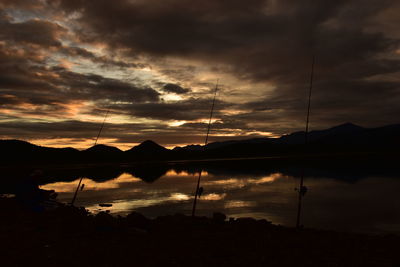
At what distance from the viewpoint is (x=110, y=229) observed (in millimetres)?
8453

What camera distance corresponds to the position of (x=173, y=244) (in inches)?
288

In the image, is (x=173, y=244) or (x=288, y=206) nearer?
(x=173, y=244)

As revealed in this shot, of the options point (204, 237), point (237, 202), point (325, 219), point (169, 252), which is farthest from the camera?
point (237, 202)

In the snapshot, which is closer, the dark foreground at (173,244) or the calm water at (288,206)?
the dark foreground at (173,244)

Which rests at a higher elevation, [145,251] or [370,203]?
[370,203]

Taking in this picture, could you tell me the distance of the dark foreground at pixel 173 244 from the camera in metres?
6.06

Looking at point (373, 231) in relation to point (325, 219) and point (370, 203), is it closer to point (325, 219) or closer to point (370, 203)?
point (325, 219)

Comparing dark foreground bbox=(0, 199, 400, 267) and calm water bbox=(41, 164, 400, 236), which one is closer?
dark foreground bbox=(0, 199, 400, 267)

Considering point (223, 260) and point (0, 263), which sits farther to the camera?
point (223, 260)

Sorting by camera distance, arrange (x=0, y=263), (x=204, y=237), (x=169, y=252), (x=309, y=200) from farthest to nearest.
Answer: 1. (x=309, y=200)
2. (x=204, y=237)
3. (x=169, y=252)
4. (x=0, y=263)

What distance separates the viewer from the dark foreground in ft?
19.9

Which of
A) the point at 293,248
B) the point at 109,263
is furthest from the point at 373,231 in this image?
the point at 109,263

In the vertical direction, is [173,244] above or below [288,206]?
below

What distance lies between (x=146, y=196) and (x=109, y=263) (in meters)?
15.7
